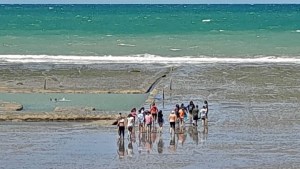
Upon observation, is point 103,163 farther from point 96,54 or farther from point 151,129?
point 96,54

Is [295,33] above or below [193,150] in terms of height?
above

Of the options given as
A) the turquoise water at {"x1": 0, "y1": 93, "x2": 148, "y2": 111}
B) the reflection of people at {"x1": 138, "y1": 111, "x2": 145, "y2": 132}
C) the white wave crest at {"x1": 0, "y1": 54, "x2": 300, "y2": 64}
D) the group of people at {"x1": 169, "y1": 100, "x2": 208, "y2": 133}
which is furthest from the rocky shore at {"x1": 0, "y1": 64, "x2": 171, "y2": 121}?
the white wave crest at {"x1": 0, "y1": 54, "x2": 300, "y2": 64}

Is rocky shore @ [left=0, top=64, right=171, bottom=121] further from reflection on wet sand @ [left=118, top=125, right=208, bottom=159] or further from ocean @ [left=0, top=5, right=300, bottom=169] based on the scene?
reflection on wet sand @ [left=118, top=125, right=208, bottom=159]

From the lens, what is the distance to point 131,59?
2857 inches

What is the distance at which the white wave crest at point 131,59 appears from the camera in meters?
69.1

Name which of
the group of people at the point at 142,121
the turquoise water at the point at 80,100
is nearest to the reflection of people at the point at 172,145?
the group of people at the point at 142,121

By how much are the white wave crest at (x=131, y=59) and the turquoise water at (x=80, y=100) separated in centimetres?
2307

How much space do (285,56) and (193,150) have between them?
157ft

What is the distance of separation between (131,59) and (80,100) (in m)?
29.7

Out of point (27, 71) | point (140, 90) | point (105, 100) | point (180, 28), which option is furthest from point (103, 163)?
point (180, 28)

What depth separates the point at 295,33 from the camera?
11088 centimetres

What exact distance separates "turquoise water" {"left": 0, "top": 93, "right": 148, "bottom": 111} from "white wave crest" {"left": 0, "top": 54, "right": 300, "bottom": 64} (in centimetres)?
2307

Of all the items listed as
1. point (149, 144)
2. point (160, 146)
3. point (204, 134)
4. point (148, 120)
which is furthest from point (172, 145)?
point (204, 134)

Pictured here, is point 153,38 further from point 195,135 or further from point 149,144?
point 149,144
